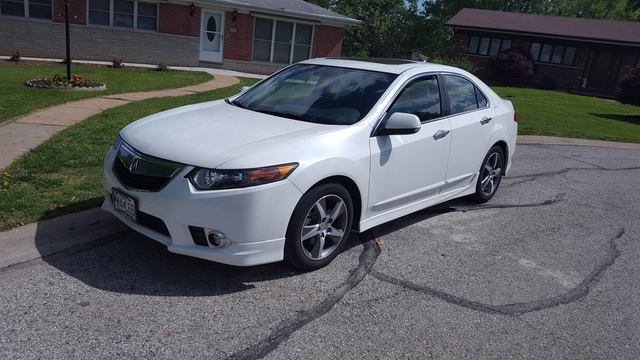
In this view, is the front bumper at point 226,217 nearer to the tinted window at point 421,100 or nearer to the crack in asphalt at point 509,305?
the crack in asphalt at point 509,305

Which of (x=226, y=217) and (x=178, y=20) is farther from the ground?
(x=178, y=20)

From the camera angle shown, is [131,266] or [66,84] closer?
[131,266]

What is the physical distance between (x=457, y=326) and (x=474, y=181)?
288 cm

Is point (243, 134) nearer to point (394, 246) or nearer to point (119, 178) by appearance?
point (119, 178)

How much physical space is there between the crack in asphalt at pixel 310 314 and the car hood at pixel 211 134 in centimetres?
118

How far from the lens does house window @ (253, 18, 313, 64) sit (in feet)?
80.5

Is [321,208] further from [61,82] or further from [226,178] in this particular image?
[61,82]

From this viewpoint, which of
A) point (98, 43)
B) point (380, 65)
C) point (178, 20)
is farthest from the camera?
point (178, 20)

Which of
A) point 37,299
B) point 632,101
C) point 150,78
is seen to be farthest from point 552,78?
point 37,299

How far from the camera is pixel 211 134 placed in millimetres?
4434

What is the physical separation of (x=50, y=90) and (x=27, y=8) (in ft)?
33.5

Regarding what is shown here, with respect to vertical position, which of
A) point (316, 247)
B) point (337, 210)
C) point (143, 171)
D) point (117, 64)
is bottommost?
point (117, 64)

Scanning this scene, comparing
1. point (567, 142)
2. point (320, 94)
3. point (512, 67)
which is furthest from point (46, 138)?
point (512, 67)

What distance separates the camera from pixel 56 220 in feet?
16.2
